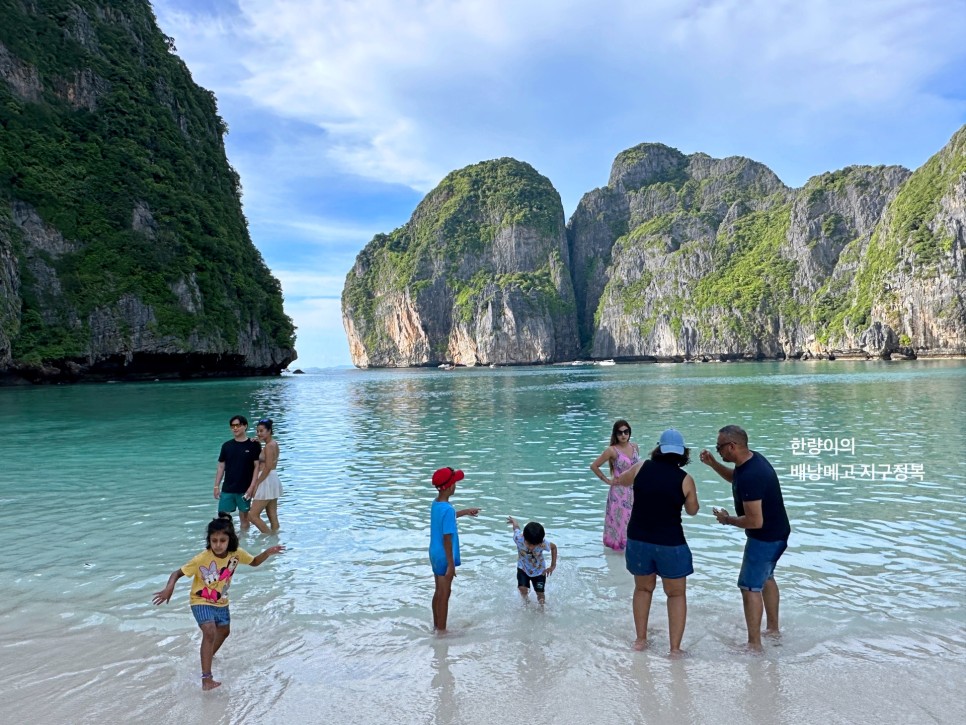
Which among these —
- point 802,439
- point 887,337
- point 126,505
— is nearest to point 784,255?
point 887,337

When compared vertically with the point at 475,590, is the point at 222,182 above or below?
above

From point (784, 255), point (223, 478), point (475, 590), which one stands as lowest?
point (475, 590)

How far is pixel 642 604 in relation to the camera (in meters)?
5.56

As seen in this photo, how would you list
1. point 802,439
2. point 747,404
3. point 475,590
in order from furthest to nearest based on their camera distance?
point 747,404, point 802,439, point 475,590

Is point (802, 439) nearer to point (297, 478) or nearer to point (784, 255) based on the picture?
point (297, 478)

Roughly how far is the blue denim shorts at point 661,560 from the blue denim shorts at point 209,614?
3448mm

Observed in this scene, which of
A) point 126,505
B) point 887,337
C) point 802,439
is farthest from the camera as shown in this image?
point 887,337

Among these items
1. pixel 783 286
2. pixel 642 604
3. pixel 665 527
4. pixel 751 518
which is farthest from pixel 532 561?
pixel 783 286

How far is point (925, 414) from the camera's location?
2316cm

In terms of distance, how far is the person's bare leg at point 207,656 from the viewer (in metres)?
5.00

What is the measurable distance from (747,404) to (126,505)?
88.1ft

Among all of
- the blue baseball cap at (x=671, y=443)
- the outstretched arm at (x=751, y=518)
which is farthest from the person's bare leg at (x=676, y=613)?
the blue baseball cap at (x=671, y=443)

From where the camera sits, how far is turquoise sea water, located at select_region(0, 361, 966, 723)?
15.5 ft

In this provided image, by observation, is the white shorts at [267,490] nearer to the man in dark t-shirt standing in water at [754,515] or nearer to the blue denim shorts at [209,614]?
the blue denim shorts at [209,614]
